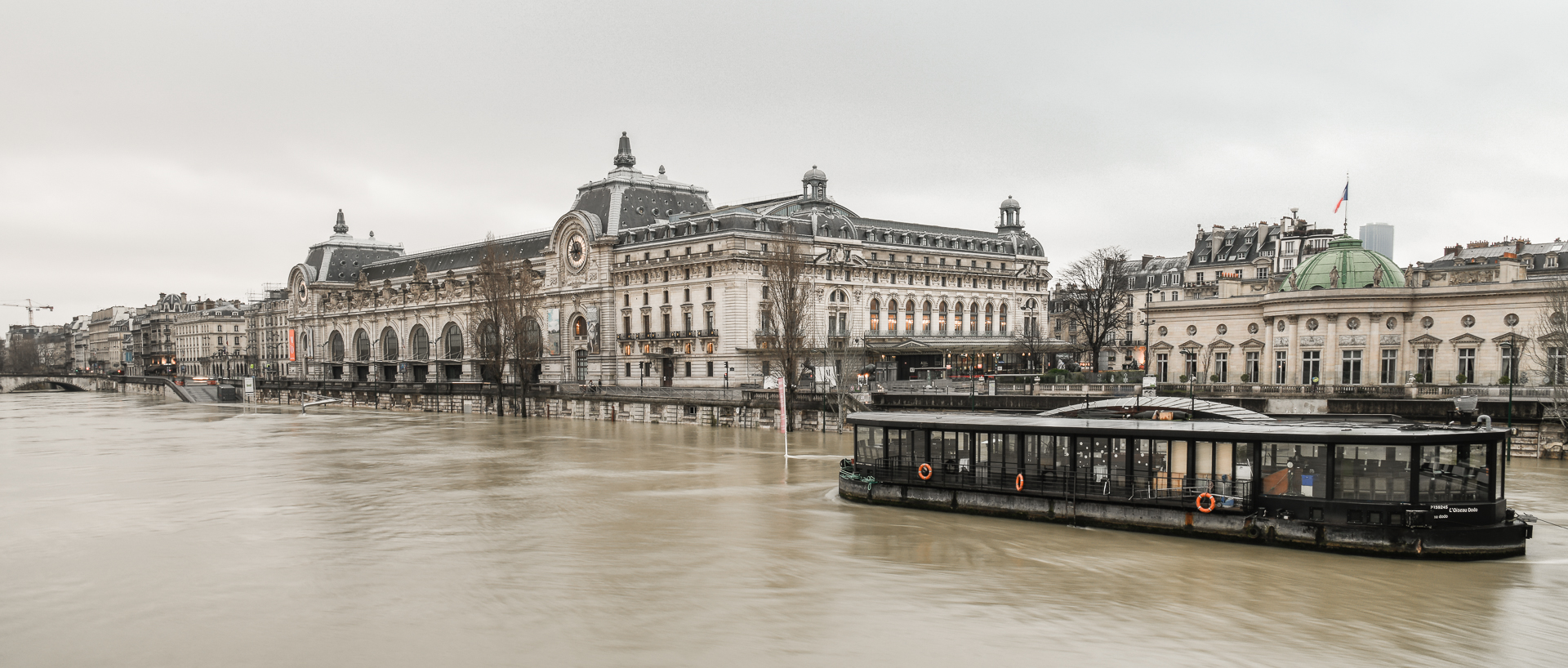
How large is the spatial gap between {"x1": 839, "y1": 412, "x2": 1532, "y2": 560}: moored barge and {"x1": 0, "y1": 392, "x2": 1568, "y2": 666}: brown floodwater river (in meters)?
0.56

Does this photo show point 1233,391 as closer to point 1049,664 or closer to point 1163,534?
point 1163,534

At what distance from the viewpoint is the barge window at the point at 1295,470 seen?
2167 cm

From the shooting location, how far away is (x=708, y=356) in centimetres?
8119

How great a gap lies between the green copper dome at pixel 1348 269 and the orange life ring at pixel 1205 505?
34258 mm

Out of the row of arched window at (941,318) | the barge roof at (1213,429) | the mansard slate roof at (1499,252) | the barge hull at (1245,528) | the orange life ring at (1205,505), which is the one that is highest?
the mansard slate roof at (1499,252)

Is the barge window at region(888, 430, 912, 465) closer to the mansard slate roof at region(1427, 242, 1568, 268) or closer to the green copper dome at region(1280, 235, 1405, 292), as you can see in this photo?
the green copper dome at region(1280, 235, 1405, 292)

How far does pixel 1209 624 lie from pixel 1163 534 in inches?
253

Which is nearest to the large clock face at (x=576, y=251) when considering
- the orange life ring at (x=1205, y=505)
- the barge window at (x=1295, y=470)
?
the orange life ring at (x=1205, y=505)

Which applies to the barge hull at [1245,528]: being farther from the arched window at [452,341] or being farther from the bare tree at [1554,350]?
the arched window at [452,341]

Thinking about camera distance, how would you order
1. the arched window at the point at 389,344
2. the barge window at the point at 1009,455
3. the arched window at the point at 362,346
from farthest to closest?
1. the arched window at the point at 362,346
2. the arched window at the point at 389,344
3. the barge window at the point at 1009,455

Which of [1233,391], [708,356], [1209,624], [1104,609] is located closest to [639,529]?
[1104,609]

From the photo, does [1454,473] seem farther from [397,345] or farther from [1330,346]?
[397,345]

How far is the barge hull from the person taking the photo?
2070cm

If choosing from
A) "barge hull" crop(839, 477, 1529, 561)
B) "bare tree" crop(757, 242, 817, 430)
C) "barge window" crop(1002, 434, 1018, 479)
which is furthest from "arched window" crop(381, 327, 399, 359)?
"barge window" crop(1002, 434, 1018, 479)
